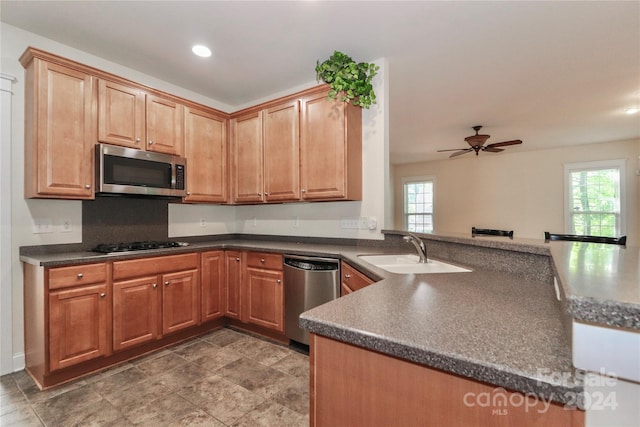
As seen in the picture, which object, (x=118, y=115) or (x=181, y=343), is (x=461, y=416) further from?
(x=118, y=115)

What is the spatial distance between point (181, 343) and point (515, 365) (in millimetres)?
2834

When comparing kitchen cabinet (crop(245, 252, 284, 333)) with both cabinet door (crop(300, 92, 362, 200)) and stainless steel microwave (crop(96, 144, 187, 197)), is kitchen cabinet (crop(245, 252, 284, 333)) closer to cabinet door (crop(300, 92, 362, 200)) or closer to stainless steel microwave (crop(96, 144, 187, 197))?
cabinet door (crop(300, 92, 362, 200))

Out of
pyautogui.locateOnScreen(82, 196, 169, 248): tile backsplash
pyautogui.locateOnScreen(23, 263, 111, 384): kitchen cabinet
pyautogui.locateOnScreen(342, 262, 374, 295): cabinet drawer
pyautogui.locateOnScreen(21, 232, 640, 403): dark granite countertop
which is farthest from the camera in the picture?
pyautogui.locateOnScreen(82, 196, 169, 248): tile backsplash

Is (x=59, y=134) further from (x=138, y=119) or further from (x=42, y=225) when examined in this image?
(x=42, y=225)

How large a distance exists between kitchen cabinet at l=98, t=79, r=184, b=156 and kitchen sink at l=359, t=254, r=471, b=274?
213cm

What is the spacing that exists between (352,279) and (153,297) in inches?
66.4

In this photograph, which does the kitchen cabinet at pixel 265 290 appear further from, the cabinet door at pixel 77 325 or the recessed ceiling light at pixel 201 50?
the recessed ceiling light at pixel 201 50

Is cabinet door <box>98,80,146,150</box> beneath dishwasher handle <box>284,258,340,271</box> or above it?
above

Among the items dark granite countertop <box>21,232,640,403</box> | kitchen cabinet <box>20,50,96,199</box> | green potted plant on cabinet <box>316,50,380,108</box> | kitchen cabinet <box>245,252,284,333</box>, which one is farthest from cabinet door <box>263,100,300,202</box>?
dark granite countertop <box>21,232,640,403</box>

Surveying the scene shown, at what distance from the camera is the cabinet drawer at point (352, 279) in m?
1.77

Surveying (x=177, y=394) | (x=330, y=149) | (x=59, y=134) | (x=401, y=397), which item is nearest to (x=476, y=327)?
(x=401, y=397)

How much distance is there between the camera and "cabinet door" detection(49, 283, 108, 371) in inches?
76.4

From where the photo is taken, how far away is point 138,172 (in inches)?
99.7

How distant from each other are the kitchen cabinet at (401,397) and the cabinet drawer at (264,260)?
185cm
